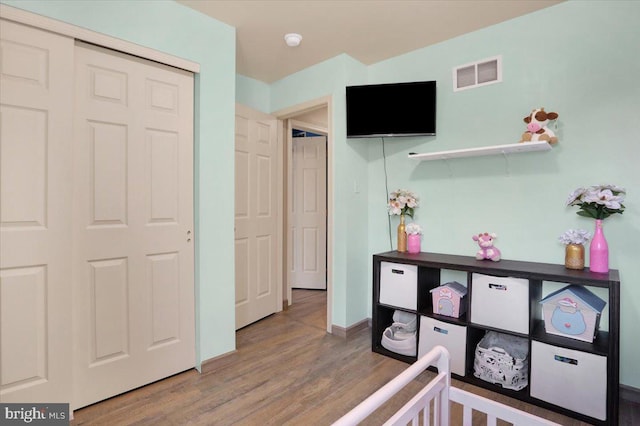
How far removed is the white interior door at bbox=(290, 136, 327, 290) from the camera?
464cm

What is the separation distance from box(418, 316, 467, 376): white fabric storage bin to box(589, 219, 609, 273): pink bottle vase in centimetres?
83

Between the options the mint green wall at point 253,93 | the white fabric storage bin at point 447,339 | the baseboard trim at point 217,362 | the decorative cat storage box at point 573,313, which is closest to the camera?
the decorative cat storage box at point 573,313

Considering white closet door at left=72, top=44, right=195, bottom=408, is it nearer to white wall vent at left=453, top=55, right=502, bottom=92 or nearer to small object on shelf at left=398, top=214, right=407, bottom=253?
small object on shelf at left=398, top=214, right=407, bottom=253

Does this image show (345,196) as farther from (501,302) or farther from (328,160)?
(501,302)

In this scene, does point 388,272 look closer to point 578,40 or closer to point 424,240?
point 424,240

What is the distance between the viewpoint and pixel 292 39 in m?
2.61

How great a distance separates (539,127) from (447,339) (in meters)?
1.53

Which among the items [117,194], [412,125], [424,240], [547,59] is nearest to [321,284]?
[424,240]

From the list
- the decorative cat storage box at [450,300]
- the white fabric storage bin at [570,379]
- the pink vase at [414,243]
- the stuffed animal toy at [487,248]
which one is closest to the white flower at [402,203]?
the pink vase at [414,243]

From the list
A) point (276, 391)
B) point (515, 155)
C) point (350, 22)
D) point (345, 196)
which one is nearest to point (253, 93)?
point (350, 22)

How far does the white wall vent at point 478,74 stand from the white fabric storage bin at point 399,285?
1.47m

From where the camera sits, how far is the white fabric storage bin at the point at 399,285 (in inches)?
99.0

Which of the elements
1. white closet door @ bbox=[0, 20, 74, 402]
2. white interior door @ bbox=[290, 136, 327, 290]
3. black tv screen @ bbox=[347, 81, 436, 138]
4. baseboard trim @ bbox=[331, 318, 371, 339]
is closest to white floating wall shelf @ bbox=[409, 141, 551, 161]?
black tv screen @ bbox=[347, 81, 436, 138]

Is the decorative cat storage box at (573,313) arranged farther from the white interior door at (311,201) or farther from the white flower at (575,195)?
the white interior door at (311,201)
